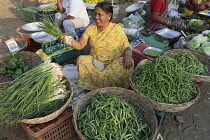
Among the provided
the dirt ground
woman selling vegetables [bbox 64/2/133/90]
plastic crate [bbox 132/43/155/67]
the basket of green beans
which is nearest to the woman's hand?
woman selling vegetables [bbox 64/2/133/90]

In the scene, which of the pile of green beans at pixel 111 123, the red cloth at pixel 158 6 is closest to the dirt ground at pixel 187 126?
the pile of green beans at pixel 111 123

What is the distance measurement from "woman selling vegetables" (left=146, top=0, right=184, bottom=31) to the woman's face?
6.80ft

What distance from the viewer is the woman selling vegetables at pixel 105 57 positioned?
9.25ft

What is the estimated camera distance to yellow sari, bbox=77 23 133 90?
2.84m

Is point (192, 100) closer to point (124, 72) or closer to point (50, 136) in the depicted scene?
point (124, 72)

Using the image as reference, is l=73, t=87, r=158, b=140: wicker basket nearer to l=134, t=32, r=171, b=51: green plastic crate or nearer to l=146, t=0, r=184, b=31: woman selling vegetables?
l=134, t=32, r=171, b=51: green plastic crate

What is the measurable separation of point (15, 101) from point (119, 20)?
5980 millimetres

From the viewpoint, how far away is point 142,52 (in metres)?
3.64

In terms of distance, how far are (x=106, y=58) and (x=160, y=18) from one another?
2.35m

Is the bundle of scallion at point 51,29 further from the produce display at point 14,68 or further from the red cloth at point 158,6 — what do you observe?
the red cloth at point 158,6

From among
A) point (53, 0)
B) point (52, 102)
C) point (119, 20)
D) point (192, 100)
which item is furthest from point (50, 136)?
point (53, 0)

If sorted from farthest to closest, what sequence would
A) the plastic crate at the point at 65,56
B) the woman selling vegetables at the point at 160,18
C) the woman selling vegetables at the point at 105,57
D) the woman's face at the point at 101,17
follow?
the woman selling vegetables at the point at 160,18, the plastic crate at the point at 65,56, the woman selling vegetables at the point at 105,57, the woman's face at the point at 101,17

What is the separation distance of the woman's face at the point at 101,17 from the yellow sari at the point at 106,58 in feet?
0.49

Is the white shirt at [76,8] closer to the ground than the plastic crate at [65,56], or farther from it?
farther from it
